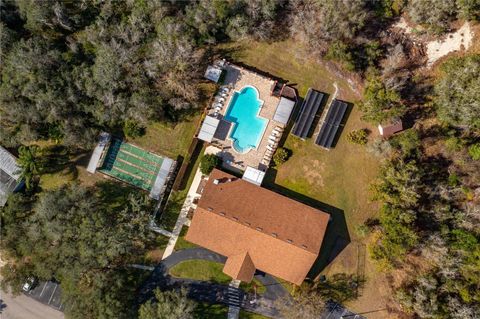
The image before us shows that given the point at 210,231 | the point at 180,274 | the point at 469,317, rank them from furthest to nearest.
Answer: the point at 180,274
the point at 210,231
the point at 469,317

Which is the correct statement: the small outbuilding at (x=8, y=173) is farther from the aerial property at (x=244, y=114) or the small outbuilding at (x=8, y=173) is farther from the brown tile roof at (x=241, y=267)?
the brown tile roof at (x=241, y=267)

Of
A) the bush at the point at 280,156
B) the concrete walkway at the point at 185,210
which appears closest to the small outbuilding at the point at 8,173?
the concrete walkway at the point at 185,210

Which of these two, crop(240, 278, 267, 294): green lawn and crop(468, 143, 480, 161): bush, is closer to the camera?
crop(468, 143, 480, 161): bush

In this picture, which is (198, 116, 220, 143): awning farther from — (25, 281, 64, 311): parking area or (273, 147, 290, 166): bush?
(25, 281, 64, 311): parking area

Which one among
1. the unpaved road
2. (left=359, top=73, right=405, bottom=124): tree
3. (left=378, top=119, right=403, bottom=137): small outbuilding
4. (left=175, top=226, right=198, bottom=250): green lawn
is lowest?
the unpaved road

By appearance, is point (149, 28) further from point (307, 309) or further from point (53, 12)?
point (307, 309)

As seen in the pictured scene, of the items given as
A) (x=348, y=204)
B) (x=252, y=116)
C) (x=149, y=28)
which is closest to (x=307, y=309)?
(x=348, y=204)

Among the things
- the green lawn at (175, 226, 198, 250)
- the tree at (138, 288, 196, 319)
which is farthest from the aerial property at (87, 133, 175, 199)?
the tree at (138, 288, 196, 319)

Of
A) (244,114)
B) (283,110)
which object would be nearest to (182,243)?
(244,114)
